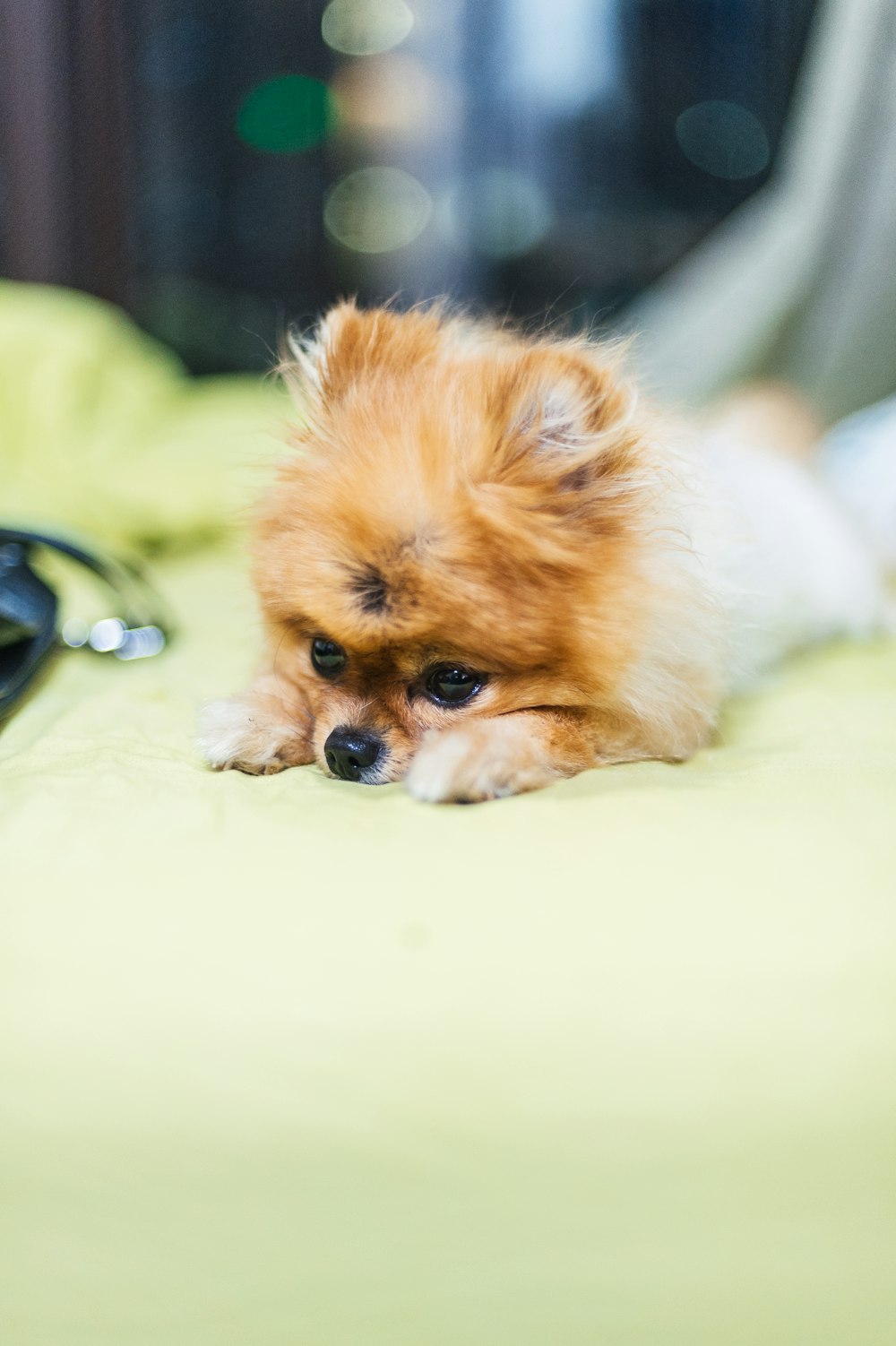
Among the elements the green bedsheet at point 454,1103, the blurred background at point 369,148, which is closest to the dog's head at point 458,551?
the green bedsheet at point 454,1103

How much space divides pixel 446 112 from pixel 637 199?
0.93 m

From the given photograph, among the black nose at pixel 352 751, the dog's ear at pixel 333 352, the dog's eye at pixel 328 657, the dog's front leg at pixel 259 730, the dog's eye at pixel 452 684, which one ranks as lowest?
the dog's front leg at pixel 259 730

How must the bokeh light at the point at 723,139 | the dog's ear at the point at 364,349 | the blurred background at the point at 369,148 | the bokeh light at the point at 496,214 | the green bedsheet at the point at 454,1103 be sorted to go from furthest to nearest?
the bokeh light at the point at 496,214, the bokeh light at the point at 723,139, the blurred background at the point at 369,148, the dog's ear at the point at 364,349, the green bedsheet at the point at 454,1103

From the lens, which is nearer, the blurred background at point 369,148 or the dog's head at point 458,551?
the dog's head at point 458,551

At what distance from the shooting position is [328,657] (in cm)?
149

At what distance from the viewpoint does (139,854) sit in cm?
110

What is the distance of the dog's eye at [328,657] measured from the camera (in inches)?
57.6

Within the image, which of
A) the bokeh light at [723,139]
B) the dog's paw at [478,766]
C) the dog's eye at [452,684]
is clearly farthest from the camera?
the bokeh light at [723,139]

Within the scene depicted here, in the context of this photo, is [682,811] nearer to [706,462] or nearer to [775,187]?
[706,462]

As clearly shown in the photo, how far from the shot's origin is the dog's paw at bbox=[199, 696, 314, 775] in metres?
1.39

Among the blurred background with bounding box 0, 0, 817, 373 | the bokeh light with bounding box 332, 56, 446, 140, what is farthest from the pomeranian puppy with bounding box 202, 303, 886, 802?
the bokeh light with bounding box 332, 56, 446, 140

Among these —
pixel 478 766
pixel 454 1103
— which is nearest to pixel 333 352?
pixel 478 766

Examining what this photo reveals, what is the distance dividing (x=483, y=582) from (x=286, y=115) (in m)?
3.78

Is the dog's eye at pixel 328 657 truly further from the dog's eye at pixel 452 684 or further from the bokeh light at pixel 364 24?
the bokeh light at pixel 364 24
